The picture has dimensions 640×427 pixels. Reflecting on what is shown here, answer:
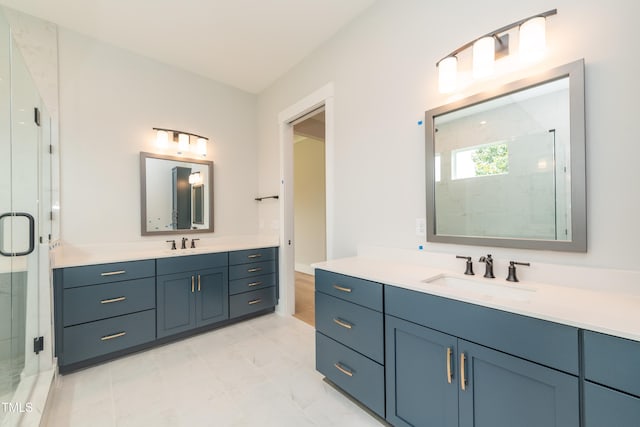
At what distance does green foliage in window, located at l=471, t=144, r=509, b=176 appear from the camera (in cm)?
146

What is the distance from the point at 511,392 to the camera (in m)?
1.00

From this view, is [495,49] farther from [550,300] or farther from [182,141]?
[182,141]

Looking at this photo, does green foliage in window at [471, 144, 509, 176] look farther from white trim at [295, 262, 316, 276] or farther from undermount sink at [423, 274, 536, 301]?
white trim at [295, 262, 316, 276]

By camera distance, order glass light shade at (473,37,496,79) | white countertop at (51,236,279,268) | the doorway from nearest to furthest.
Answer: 1. glass light shade at (473,37,496,79)
2. white countertop at (51,236,279,268)
3. the doorway

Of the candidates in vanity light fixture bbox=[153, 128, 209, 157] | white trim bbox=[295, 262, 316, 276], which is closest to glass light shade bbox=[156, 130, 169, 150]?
vanity light fixture bbox=[153, 128, 209, 157]

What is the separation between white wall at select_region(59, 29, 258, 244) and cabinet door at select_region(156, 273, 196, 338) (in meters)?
0.68

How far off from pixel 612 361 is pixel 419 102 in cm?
162

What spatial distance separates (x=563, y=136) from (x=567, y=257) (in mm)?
594

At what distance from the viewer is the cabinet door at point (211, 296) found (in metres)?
2.58

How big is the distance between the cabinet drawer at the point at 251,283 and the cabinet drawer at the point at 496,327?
200 centimetres

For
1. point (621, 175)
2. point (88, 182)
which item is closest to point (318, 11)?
point (621, 175)

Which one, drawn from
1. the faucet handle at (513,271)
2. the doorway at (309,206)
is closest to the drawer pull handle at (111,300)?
the doorway at (309,206)

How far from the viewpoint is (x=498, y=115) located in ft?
4.83

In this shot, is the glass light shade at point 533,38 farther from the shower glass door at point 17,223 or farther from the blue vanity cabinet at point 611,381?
the shower glass door at point 17,223
